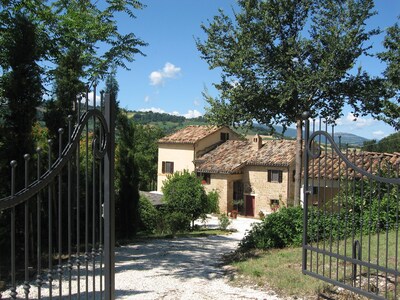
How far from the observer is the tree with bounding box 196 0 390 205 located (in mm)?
15297

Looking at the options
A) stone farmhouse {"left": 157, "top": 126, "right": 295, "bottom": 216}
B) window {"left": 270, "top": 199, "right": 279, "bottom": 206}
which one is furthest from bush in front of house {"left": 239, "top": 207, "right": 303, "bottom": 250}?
window {"left": 270, "top": 199, "right": 279, "bottom": 206}

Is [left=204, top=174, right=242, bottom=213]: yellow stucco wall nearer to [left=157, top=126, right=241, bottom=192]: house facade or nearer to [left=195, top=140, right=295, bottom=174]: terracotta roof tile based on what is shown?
[left=195, top=140, right=295, bottom=174]: terracotta roof tile

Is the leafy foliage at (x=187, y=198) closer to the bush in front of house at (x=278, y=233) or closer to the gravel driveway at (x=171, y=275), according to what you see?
the gravel driveway at (x=171, y=275)

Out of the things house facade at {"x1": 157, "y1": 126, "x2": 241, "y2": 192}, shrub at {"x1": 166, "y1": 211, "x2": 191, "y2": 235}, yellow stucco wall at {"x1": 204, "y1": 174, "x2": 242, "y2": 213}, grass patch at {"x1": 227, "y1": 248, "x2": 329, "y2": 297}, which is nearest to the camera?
grass patch at {"x1": 227, "y1": 248, "x2": 329, "y2": 297}

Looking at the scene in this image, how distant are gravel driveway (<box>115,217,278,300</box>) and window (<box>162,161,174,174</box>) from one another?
79.9 feet

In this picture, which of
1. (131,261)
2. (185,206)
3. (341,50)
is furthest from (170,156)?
(131,261)

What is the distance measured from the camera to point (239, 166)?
111 feet

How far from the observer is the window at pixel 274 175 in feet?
107

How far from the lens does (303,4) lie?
51.9 feet

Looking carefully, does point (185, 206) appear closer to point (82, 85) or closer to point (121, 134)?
point (121, 134)

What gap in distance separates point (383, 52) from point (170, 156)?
86.2ft

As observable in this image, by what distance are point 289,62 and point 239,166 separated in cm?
1841

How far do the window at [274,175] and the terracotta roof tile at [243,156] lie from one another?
667 millimetres

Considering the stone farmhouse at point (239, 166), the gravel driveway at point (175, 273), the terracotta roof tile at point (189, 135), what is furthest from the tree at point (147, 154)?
the gravel driveway at point (175, 273)
